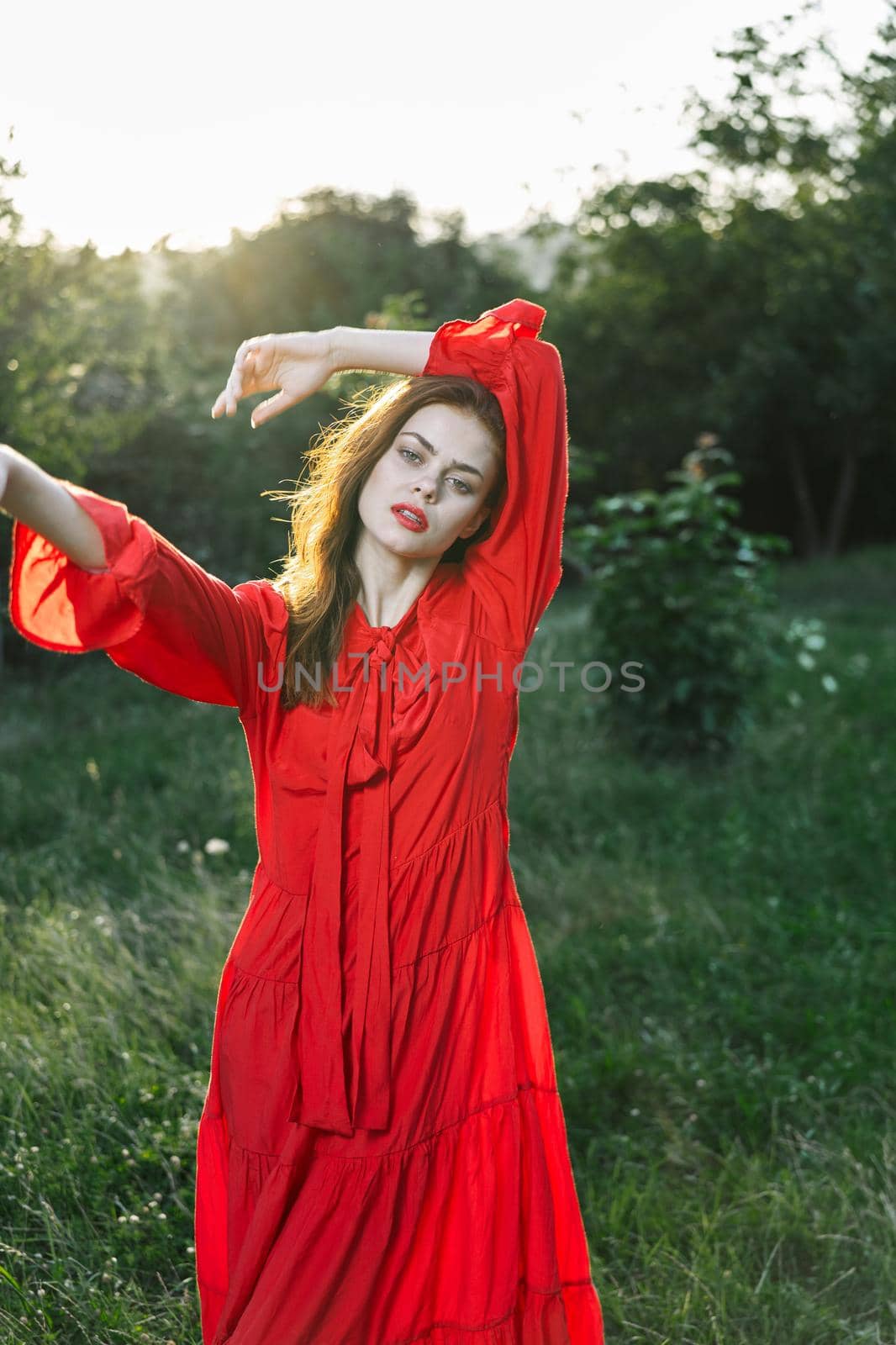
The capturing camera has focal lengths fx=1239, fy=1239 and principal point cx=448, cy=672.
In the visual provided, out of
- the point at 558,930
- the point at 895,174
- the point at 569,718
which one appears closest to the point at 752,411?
the point at 895,174

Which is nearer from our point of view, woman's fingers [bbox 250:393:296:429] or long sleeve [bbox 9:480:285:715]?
long sleeve [bbox 9:480:285:715]

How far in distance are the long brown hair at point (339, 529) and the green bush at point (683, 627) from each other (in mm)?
3624

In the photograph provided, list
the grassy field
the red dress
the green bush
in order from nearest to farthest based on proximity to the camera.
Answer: the red dress
the grassy field
the green bush

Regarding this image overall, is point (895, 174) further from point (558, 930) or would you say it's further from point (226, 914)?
point (226, 914)

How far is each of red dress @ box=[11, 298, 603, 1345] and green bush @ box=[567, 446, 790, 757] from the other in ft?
11.9

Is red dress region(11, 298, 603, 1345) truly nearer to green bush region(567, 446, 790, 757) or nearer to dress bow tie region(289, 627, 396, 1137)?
dress bow tie region(289, 627, 396, 1137)

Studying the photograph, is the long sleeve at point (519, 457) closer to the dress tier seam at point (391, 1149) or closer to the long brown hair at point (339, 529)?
the long brown hair at point (339, 529)

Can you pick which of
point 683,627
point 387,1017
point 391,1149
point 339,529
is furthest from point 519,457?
point 683,627

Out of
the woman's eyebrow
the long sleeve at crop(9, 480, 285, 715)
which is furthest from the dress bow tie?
the woman's eyebrow

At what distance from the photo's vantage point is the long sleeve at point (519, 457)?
5.90 ft

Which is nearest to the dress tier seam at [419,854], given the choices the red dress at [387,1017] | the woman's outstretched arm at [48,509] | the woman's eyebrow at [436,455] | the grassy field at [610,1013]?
the red dress at [387,1017]

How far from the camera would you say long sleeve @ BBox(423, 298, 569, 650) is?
1.80m

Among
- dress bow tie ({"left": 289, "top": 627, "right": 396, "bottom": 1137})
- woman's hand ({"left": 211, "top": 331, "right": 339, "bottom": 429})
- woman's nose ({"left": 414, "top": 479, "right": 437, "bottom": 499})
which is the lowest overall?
dress bow tie ({"left": 289, "top": 627, "right": 396, "bottom": 1137})

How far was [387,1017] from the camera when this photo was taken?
64.9 inches
